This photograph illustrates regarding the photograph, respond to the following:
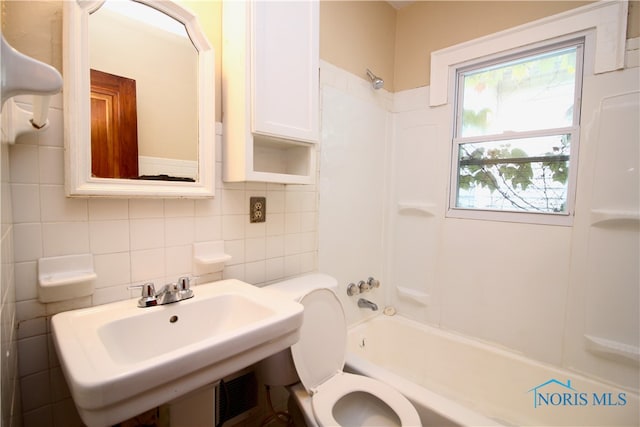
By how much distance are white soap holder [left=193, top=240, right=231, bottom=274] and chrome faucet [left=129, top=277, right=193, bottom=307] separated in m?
0.14

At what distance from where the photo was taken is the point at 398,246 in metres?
2.15

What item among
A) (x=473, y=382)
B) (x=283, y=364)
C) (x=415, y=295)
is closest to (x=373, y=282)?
(x=415, y=295)

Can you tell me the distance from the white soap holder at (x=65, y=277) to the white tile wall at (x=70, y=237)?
0.02 meters

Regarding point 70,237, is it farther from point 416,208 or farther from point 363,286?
point 416,208

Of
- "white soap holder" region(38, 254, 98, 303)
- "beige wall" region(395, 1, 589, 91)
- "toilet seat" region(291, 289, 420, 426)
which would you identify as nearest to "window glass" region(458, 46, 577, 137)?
"beige wall" region(395, 1, 589, 91)

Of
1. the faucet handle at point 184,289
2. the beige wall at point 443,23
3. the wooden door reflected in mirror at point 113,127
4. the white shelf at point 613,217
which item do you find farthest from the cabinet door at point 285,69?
the white shelf at point 613,217

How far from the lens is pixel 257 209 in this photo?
1.41 meters

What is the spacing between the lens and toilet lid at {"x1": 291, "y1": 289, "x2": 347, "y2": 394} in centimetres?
125

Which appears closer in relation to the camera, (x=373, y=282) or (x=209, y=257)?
(x=209, y=257)

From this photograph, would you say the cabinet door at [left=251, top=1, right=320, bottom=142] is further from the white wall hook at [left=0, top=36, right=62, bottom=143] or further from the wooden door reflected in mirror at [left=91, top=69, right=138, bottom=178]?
the white wall hook at [left=0, top=36, right=62, bottom=143]

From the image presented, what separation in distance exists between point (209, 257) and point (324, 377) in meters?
0.71

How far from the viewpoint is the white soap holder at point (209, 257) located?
3.93 feet

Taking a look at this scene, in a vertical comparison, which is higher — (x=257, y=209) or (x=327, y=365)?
(x=257, y=209)

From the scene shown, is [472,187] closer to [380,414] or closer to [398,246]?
[398,246]
